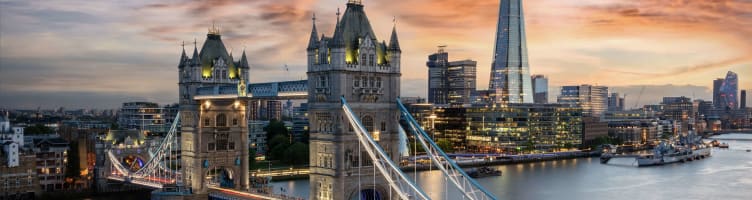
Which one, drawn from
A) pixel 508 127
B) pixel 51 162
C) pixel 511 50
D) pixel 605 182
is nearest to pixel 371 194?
pixel 51 162

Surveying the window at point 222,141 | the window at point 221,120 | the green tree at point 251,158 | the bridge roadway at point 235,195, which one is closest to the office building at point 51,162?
the bridge roadway at point 235,195

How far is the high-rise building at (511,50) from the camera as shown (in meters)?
181

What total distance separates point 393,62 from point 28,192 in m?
39.6

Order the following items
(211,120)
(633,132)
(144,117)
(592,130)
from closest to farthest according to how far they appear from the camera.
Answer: (211,120)
(144,117)
(592,130)
(633,132)

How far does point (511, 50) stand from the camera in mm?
181500

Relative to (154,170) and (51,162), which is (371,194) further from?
(51,162)

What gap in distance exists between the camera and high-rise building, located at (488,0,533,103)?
181 metres

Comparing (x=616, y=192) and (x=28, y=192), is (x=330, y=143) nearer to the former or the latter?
(x=28, y=192)

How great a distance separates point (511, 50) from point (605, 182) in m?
105

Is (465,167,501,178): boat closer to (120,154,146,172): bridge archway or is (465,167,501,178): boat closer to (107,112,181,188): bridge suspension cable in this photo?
(107,112,181,188): bridge suspension cable

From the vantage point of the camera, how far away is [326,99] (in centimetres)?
3656

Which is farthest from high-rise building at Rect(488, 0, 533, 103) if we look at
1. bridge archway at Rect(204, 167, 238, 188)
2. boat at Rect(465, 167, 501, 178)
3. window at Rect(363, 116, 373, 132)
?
window at Rect(363, 116, 373, 132)

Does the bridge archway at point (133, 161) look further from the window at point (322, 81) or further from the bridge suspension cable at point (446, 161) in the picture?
the bridge suspension cable at point (446, 161)

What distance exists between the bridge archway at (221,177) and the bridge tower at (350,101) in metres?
16.7
